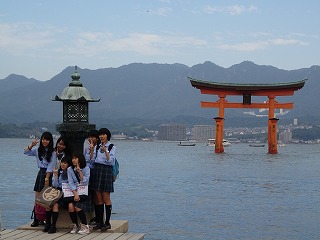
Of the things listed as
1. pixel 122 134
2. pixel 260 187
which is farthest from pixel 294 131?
pixel 260 187

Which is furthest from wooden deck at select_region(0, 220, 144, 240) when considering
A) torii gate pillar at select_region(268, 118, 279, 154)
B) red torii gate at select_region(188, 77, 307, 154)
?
torii gate pillar at select_region(268, 118, 279, 154)

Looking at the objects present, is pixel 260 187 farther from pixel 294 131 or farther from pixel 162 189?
pixel 294 131

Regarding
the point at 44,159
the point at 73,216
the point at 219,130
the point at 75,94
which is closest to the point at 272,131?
the point at 219,130

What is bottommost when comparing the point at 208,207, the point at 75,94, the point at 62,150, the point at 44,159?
the point at 208,207

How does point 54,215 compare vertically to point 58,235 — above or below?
above

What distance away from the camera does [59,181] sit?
28.8 ft

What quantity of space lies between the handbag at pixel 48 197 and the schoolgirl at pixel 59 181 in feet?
0.27

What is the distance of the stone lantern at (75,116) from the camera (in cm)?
929

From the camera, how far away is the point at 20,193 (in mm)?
24703

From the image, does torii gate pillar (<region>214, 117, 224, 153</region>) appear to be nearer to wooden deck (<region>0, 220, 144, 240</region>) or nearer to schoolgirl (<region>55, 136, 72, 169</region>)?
schoolgirl (<region>55, 136, 72, 169</region>)

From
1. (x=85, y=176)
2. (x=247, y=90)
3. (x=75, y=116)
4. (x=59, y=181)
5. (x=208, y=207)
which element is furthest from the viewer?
(x=247, y=90)

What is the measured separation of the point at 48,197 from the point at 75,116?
143cm

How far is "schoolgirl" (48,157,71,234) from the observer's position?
28.2 feet

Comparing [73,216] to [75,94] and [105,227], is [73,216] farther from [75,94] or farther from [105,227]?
[75,94]
